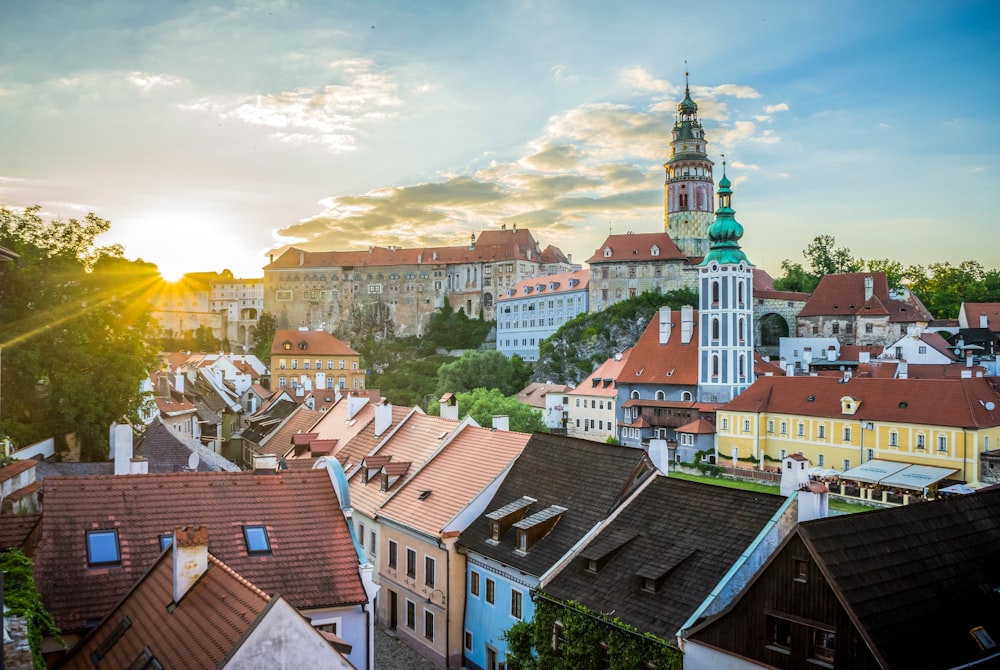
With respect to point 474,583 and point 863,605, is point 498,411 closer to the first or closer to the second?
point 474,583

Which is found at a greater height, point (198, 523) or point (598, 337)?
point (598, 337)

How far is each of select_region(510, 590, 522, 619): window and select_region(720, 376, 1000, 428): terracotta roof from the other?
34384mm

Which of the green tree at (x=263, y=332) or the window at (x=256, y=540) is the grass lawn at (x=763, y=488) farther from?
the green tree at (x=263, y=332)

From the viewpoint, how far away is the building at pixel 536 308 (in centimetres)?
9825

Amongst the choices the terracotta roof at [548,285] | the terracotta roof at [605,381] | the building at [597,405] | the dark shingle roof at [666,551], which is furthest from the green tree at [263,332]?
the dark shingle roof at [666,551]

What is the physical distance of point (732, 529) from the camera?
14.6m

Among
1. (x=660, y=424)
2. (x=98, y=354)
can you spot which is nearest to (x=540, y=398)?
(x=660, y=424)

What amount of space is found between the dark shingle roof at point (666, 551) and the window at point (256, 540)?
5618 millimetres

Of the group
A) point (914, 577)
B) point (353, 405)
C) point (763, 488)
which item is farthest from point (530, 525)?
point (763, 488)

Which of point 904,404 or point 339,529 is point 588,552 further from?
point 904,404

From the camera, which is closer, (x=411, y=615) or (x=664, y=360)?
(x=411, y=615)

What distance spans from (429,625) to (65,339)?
57.7ft

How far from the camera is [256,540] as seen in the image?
14.4 metres

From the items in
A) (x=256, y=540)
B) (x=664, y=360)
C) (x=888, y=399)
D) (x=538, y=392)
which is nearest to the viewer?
(x=256, y=540)
